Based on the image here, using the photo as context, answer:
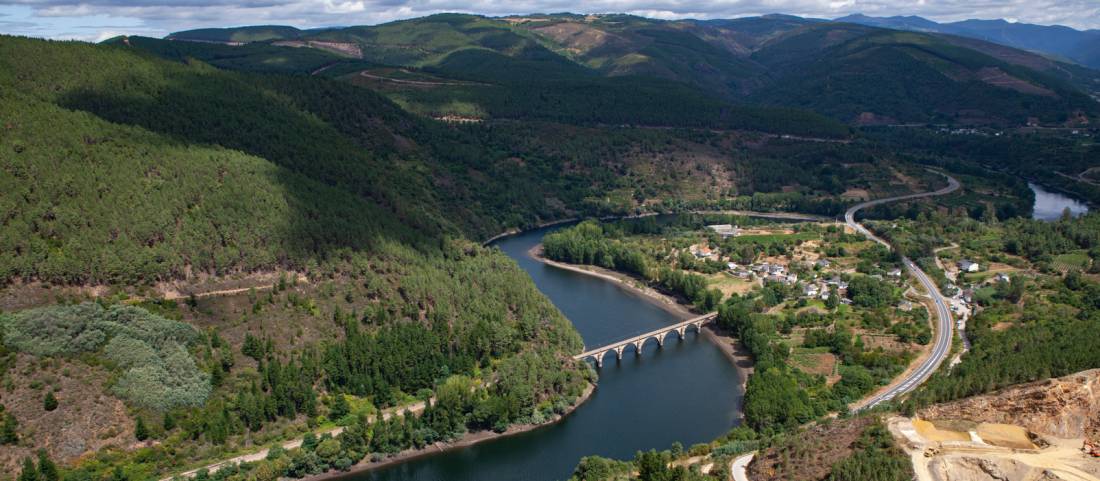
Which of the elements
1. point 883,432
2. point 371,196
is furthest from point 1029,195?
point 883,432

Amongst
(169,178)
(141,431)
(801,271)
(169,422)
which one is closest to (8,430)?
(141,431)

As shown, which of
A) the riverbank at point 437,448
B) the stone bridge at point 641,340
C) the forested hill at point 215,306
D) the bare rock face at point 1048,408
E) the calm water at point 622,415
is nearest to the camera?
the bare rock face at point 1048,408

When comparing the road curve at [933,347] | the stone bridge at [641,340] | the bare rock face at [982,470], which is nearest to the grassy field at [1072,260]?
the road curve at [933,347]

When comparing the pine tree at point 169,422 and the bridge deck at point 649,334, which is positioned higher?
the pine tree at point 169,422

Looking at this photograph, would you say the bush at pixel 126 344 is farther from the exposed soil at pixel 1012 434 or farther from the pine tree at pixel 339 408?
the exposed soil at pixel 1012 434

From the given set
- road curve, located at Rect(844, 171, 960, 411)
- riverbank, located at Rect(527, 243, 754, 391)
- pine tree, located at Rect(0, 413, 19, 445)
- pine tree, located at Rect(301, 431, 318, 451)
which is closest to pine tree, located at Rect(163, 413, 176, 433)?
pine tree, located at Rect(301, 431, 318, 451)

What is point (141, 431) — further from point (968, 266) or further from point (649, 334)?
point (968, 266)
